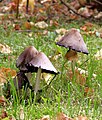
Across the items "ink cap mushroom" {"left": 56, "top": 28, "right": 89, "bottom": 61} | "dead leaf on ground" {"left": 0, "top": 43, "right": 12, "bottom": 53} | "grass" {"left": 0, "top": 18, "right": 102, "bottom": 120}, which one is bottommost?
"grass" {"left": 0, "top": 18, "right": 102, "bottom": 120}

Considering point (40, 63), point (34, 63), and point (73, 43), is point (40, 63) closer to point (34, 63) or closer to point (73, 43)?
point (34, 63)

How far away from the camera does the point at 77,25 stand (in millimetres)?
6207

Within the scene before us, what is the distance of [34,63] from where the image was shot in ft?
8.89

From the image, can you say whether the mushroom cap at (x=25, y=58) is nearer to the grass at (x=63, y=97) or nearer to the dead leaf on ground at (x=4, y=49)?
the grass at (x=63, y=97)

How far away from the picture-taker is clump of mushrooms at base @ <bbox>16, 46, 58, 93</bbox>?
2.71 meters

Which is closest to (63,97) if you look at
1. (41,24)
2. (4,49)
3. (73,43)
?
(73,43)

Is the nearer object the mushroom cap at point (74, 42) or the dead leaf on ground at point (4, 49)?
the mushroom cap at point (74, 42)

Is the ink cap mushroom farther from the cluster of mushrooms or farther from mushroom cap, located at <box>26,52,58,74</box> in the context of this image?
mushroom cap, located at <box>26,52,58,74</box>

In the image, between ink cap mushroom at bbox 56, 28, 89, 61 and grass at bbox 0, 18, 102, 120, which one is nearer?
grass at bbox 0, 18, 102, 120

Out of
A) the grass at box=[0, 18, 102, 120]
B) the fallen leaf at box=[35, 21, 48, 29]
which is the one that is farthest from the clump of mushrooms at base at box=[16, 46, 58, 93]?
the fallen leaf at box=[35, 21, 48, 29]

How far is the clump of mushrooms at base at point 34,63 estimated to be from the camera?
2.71 m

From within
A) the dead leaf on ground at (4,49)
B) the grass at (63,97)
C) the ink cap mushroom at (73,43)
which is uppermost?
the ink cap mushroom at (73,43)

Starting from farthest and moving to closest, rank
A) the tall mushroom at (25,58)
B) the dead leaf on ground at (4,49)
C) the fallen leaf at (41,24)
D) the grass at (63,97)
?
the fallen leaf at (41,24), the dead leaf on ground at (4,49), the tall mushroom at (25,58), the grass at (63,97)

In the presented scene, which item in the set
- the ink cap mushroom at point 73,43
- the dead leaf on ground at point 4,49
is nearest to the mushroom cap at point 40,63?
the ink cap mushroom at point 73,43
